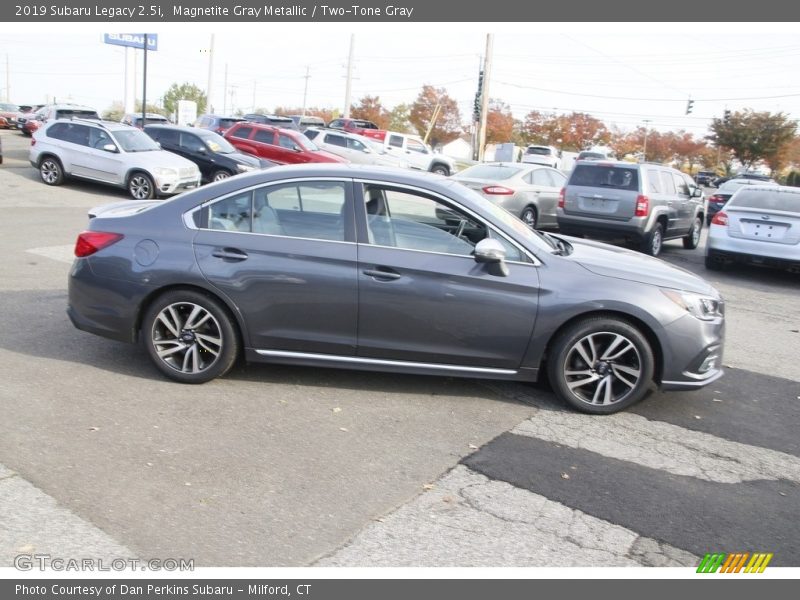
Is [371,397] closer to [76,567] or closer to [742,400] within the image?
[76,567]

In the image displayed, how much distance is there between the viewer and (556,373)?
548cm

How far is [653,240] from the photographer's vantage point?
45.8 ft

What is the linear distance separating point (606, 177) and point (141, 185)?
33.9 ft

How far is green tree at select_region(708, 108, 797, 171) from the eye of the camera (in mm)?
60938

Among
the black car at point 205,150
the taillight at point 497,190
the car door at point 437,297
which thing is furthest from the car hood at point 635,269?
the black car at point 205,150

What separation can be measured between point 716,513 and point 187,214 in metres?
4.11

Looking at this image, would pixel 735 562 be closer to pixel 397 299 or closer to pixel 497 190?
pixel 397 299

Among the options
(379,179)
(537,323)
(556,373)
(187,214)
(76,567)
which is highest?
(379,179)

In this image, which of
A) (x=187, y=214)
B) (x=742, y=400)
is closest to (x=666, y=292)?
(x=742, y=400)

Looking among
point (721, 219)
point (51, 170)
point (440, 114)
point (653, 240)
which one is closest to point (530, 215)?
point (653, 240)

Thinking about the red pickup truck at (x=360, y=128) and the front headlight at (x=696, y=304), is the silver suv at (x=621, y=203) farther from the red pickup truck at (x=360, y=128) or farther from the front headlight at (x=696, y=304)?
the red pickup truck at (x=360, y=128)

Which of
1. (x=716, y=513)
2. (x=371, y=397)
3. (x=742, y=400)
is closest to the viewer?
(x=716, y=513)

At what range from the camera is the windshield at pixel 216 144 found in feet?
66.1

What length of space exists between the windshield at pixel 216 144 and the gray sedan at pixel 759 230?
13.0m
